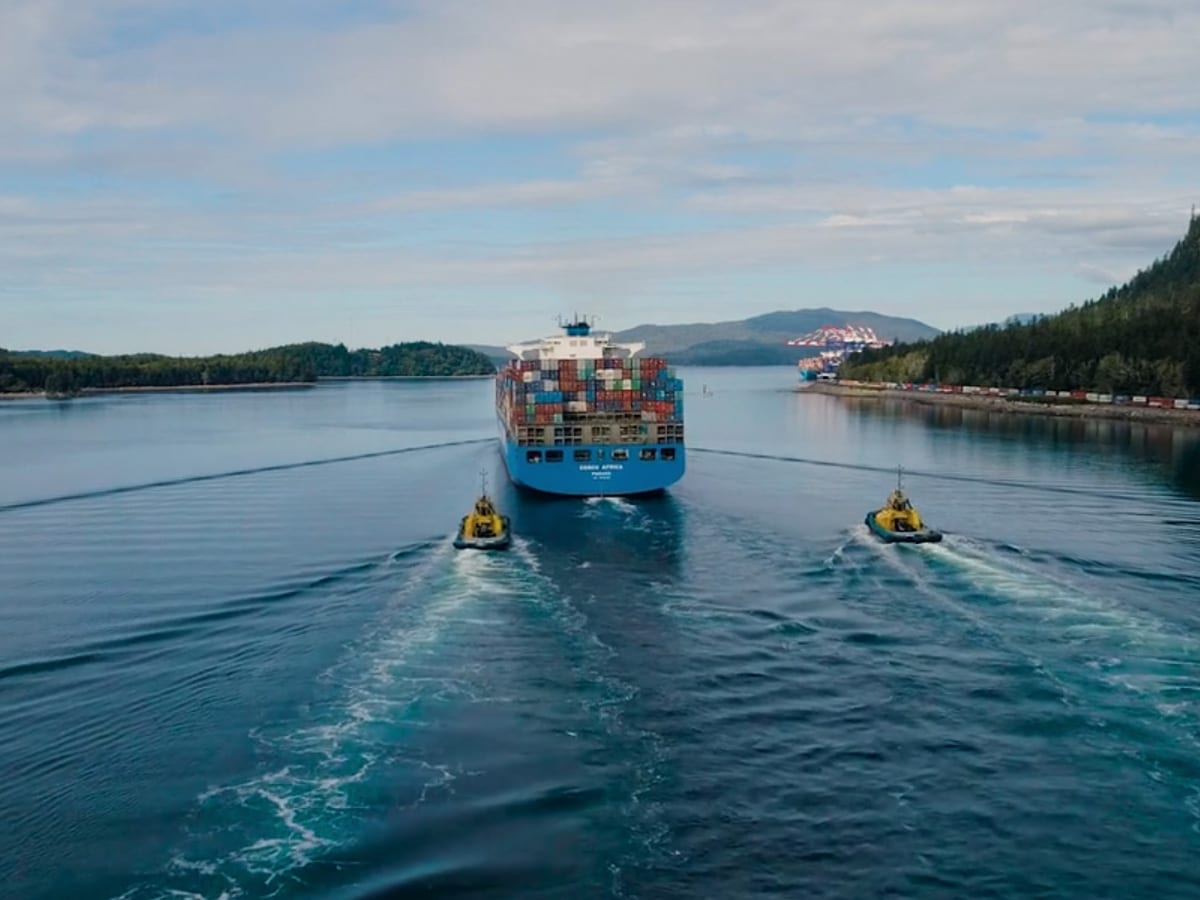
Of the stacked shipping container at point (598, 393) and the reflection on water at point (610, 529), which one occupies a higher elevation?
the stacked shipping container at point (598, 393)

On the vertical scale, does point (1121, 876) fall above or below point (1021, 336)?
below

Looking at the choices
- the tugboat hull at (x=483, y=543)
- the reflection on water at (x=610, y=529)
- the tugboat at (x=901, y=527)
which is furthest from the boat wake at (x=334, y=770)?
the tugboat at (x=901, y=527)

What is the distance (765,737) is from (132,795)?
11072 mm

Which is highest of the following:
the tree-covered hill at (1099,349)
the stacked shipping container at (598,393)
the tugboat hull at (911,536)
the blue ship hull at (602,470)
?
the tree-covered hill at (1099,349)

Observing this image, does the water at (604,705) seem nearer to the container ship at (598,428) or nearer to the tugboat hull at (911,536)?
the tugboat hull at (911,536)

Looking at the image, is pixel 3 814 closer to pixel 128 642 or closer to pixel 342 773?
pixel 342 773

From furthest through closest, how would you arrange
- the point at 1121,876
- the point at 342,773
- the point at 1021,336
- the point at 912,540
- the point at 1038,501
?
the point at 1021,336 < the point at 1038,501 < the point at 912,540 < the point at 342,773 < the point at 1121,876

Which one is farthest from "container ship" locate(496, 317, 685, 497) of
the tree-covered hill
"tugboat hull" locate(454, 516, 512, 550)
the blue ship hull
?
the tree-covered hill

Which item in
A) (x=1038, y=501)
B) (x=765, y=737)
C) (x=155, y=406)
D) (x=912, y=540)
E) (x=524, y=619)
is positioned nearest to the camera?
(x=765, y=737)

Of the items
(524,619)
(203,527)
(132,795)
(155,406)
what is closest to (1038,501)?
(524,619)

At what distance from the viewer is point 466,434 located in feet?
289

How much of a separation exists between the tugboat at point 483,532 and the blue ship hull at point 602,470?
10.8 m

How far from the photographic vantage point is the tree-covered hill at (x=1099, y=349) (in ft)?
319

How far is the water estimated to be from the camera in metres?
14.8
